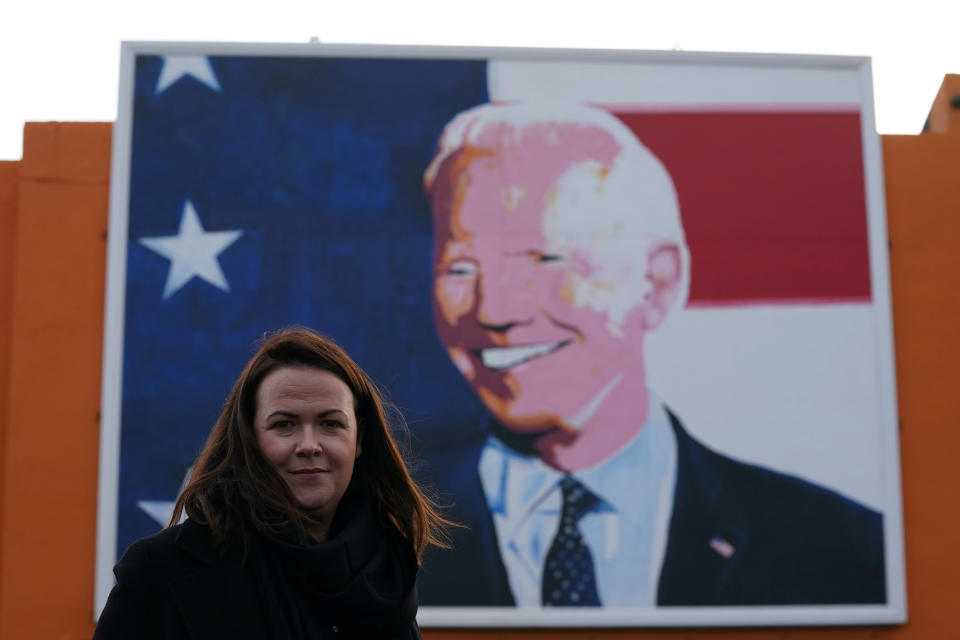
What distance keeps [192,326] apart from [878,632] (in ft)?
12.2

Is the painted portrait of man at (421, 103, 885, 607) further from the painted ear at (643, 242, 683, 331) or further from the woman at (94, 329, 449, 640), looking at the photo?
the woman at (94, 329, 449, 640)

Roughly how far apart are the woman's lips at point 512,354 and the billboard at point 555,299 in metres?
0.02

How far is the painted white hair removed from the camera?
5484 millimetres

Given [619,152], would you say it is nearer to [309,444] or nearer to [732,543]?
[732,543]

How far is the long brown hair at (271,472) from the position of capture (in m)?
1.94

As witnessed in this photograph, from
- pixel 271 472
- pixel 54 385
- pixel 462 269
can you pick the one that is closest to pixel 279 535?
pixel 271 472

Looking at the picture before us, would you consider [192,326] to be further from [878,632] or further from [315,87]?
[878,632]

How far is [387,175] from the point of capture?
18.1 feet

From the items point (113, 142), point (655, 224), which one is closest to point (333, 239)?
point (113, 142)

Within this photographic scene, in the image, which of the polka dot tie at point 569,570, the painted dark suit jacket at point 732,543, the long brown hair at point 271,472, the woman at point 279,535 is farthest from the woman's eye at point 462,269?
the woman at point 279,535

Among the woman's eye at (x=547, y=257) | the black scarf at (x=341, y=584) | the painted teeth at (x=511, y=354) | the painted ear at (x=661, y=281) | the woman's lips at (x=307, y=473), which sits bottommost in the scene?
the black scarf at (x=341, y=584)

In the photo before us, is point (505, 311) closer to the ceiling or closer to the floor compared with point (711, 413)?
closer to the ceiling

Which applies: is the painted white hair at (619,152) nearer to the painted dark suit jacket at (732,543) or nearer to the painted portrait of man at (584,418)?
the painted portrait of man at (584,418)

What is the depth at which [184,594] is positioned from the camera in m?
1.83
